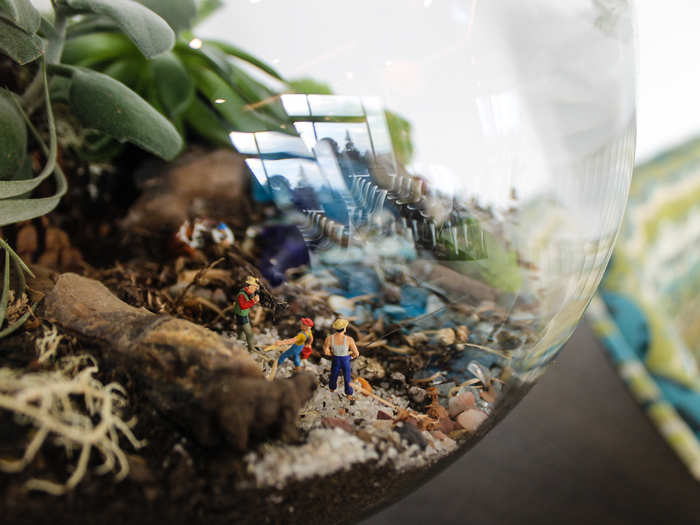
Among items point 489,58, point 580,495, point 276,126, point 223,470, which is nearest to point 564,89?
point 489,58

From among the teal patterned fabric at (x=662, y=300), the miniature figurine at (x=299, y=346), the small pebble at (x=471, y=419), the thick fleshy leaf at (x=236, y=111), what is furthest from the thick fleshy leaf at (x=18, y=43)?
the teal patterned fabric at (x=662, y=300)

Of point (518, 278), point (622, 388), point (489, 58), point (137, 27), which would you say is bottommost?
point (622, 388)

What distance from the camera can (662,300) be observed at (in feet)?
2.67

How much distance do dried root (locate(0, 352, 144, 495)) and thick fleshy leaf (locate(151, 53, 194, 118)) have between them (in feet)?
0.79

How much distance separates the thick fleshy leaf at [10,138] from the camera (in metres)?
0.32

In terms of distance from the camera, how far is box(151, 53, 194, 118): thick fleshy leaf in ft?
1.37

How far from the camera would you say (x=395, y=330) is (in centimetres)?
32

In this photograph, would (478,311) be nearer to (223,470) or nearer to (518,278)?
(518,278)

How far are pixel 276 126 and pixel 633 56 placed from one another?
267mm

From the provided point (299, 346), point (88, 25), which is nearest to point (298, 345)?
point (299, 346)

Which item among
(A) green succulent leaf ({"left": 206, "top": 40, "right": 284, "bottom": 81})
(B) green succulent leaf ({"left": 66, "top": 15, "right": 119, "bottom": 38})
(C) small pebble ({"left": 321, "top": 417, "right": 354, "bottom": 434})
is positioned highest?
(B) green succulent leaf ({"left": 66, "top": 15, "right": 119, "bottom": 38})

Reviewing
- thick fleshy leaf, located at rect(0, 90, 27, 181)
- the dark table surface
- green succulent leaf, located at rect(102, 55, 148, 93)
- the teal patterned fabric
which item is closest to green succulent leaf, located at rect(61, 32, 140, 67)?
green succulent leaf, located at rect(102, 55, 148, 93)

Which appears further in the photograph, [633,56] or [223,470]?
[633,56]

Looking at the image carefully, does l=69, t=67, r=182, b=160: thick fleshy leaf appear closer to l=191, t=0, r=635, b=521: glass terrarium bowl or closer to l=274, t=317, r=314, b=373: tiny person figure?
l=191, t=0, r=635, b=521: glass terrarium bowl
